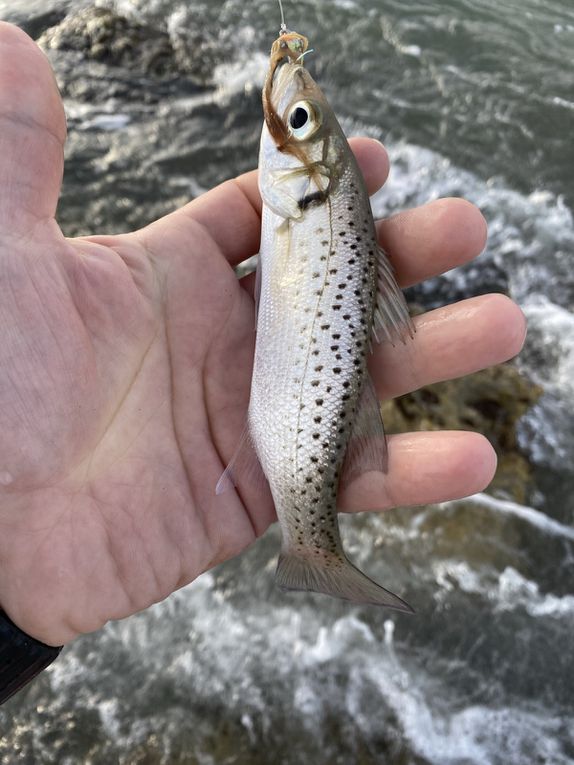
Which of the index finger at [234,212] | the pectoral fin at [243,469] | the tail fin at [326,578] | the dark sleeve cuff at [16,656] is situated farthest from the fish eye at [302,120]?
the dark sleeve cuff at [16,656]

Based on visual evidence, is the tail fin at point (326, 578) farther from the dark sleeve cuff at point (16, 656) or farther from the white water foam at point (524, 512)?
the white water foam at point (524, 512)

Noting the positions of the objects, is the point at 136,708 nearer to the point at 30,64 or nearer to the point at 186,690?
the point at 186,690

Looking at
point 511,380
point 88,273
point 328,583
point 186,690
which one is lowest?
point 186,690

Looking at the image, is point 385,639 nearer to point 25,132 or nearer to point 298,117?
point 298,117

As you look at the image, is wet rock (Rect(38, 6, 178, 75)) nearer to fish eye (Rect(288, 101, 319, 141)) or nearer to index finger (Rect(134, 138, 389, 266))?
index finger (Rect(134, 138, 389, 266))

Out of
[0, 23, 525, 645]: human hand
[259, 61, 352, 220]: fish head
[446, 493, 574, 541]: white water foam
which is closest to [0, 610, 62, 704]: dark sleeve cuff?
[0, 23, 525, 645]: human hand

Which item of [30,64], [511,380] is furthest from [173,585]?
[511,380]

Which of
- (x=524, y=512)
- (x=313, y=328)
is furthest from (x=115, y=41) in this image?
(x=524, y=512)
